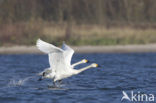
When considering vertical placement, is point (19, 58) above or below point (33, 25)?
below

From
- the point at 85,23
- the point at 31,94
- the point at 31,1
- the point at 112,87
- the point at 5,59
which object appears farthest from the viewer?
the point at 31,1

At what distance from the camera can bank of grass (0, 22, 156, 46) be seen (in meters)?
31.3

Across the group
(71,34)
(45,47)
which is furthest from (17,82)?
(71,34)

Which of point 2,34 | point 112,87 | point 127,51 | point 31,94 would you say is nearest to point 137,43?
point 127,51

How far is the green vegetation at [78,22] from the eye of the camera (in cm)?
3177

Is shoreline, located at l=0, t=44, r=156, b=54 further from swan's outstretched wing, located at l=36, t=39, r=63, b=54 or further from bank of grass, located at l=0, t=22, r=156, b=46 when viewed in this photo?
swan's outstretched wing, located at l=36, t=39, r=63, b=54

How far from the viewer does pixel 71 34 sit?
106 ft

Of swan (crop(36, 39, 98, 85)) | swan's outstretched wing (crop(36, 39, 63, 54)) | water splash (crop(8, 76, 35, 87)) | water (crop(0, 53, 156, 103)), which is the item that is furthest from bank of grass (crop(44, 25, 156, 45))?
swan's outstretched wing (crop(36, 39, 63, 54))

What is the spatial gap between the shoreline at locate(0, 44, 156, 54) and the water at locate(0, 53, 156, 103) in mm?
3274

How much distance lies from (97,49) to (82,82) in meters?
13.6

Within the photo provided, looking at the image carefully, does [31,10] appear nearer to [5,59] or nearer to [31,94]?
[5,59]

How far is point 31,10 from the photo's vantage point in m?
38.8

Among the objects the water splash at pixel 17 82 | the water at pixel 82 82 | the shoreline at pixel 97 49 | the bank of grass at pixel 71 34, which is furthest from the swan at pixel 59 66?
the bank of grass at pixel 71 34

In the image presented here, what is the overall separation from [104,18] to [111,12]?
120 inches
